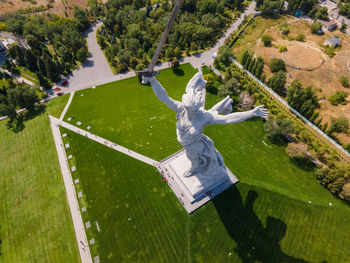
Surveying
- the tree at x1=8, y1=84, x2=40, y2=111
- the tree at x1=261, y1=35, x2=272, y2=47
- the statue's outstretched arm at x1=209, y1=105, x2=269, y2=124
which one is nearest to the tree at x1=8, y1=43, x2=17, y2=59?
the tree at x1=8, y1=84, x2=40, y2=111

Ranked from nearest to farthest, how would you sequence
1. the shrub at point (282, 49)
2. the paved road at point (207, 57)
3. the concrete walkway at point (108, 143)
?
1. the concrete walkway at point (108, 143)
2. the paved road at point (207, 57)
3. the shrub at point (282, 49)

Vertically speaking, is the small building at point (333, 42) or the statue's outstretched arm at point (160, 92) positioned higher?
the statue's outstretched arm at point (160, 92)

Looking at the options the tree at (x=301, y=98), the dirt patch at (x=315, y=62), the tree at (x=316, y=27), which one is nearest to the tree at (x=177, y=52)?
the dirt patch at (x=315, y=62)

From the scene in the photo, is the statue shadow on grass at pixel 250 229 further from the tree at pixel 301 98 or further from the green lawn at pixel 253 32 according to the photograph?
the green lawn at pixel 253 32

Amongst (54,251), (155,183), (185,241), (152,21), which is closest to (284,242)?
(185,241)

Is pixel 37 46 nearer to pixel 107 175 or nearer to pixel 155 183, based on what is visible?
pixel 107 175

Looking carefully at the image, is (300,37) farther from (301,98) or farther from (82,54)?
(82,54)
